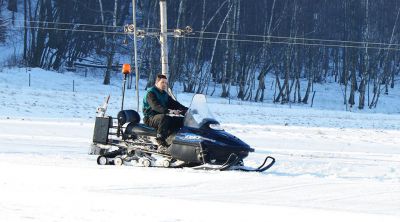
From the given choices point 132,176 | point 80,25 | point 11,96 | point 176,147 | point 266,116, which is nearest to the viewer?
point 132,176

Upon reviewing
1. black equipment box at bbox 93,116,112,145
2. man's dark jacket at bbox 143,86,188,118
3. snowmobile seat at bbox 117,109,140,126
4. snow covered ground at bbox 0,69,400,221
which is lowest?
snow covered ground at bbox 0,69,400,221

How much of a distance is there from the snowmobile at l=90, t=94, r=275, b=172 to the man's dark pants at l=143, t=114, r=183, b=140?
12 cm

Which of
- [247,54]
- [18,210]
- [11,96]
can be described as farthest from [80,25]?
[18,210]

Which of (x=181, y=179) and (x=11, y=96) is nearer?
(x=181, y=179)

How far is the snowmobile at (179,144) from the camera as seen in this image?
12547 millimetres

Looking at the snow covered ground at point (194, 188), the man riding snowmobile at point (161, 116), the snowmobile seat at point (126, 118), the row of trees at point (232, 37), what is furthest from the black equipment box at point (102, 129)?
the row of trees at point (232, 37)

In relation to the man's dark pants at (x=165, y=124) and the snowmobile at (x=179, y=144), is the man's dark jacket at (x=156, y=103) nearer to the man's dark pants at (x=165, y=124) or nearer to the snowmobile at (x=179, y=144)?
the man's dark pants at (x=165, y=124)

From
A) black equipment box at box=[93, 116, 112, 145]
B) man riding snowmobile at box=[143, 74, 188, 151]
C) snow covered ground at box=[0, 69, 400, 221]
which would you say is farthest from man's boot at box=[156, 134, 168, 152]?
black equipment box at box=[93, 116, 112, 145]

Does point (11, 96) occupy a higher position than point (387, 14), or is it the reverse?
point (387, 14)

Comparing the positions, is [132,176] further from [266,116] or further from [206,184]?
[266,116]

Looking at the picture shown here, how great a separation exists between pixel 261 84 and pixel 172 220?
50311 millimetres

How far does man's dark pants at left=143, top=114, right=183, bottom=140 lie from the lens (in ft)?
43.0

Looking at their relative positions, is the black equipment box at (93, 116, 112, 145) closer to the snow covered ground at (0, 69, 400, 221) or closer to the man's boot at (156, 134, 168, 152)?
the snow covered ground at (0, 69, 400, 221)

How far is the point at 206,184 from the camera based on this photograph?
33.9 feet
